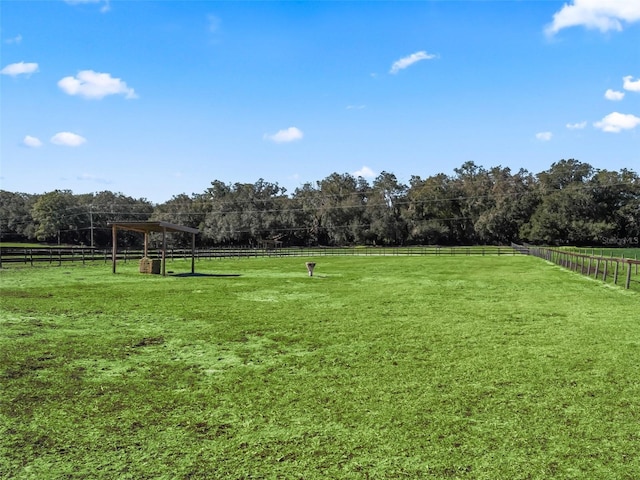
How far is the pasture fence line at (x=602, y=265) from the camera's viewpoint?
55.0ft

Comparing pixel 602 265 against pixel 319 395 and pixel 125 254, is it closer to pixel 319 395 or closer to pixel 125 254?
pixel 319 395

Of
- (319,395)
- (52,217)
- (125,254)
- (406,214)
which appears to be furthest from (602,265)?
(52,217)

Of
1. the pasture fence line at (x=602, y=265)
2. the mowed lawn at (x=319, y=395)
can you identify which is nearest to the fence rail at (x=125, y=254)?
the pasture fence line at (x=602, y=265)

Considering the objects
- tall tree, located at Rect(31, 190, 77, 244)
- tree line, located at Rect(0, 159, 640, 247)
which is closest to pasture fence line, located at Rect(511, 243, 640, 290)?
tree line, located at Rect(0, 159, 640, 247)

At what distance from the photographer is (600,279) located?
19.1 m

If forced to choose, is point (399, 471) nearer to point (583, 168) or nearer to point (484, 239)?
point (484, 239)

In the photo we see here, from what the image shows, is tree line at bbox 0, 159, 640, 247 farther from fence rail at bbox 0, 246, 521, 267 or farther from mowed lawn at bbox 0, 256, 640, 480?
mowed lawn at bbox 0, 256, 640, 480

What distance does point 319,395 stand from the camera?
5203 mm

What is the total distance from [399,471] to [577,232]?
281 feet

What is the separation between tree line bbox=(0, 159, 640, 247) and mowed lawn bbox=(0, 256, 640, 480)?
254 ft

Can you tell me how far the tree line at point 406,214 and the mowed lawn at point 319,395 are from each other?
77571 millimetres

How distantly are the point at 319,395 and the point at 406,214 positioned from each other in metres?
92.9

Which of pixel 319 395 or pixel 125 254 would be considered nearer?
pixel 319 395

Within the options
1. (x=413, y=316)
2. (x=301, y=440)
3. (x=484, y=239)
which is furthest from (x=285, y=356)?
(x=484, y=239)
